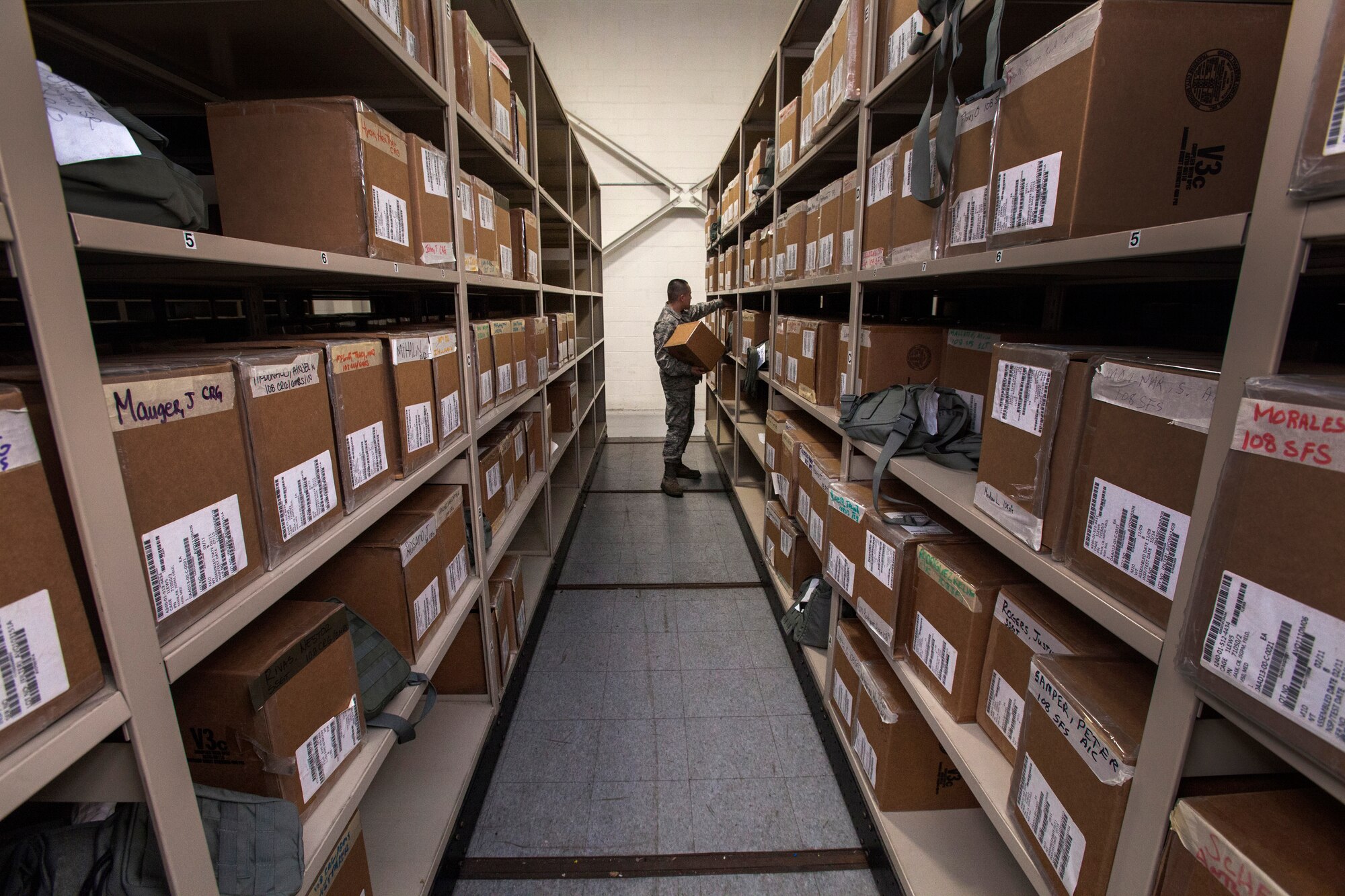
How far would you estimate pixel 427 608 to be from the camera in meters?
1.30

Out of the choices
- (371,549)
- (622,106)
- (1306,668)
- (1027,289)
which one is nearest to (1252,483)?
(1306,668)

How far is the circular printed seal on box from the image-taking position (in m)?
0.69

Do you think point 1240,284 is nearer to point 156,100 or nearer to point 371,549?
point 371,549

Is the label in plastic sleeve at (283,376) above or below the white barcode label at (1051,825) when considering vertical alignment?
above

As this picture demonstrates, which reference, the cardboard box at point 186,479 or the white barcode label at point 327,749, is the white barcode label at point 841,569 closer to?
the white barcode label at point 327,749

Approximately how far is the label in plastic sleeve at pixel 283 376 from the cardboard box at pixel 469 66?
1.06m

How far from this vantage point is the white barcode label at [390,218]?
1.08 meters

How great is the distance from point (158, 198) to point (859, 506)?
1.32 m

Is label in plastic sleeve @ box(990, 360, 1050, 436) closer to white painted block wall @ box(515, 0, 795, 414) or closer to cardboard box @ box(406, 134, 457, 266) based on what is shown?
cardboard box @ box(406, 134, 457, 266)

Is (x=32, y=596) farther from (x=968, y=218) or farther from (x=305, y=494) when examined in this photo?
(x=968, y=218)

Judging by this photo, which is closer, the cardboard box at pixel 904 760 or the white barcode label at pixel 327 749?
the white barcode label at pixel 327 749

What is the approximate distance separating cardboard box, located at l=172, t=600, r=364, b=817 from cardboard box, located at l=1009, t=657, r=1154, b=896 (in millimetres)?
1041

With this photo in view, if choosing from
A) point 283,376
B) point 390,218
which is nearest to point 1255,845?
point 283,376

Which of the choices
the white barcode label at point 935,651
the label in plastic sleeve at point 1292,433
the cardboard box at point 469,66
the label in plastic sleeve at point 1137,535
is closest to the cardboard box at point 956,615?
the white barcode label at point 935,651
